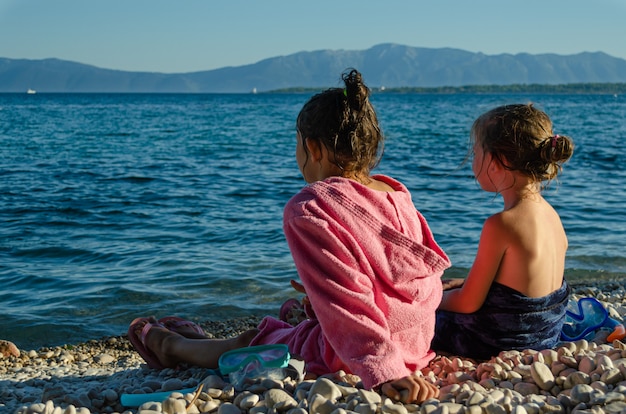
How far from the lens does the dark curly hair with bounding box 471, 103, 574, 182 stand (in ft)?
10.6

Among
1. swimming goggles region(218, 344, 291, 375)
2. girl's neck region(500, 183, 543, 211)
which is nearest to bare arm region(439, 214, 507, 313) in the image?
girl's neck region(500, 183, 543, 211)

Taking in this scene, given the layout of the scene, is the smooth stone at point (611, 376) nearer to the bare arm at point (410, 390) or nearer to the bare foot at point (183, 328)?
the bare arm at point (410, 390)

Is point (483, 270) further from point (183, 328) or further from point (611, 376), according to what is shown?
point (183, 328)

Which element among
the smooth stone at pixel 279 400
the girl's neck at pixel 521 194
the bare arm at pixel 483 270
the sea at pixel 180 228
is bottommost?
the sea at pixel 180 228

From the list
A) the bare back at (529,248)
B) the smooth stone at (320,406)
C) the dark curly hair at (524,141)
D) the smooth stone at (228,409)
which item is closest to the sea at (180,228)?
the dark curly hair at (524,141)

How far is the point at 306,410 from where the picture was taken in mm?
2605

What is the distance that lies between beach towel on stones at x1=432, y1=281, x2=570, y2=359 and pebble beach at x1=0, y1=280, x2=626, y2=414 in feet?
0.24

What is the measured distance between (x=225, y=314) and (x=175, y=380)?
8.67 ft

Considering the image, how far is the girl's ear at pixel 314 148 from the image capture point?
10.1ft

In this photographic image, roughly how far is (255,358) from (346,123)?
3.42ft

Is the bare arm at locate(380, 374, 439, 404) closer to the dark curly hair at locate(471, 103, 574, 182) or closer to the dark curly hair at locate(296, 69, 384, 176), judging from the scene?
the dark curly hair at locate(296, 69, 384, 176)

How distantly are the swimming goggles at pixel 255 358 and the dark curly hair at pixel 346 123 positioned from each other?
801 mm

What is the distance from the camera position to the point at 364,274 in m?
2.92

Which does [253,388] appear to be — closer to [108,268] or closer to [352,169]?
[352,169]
